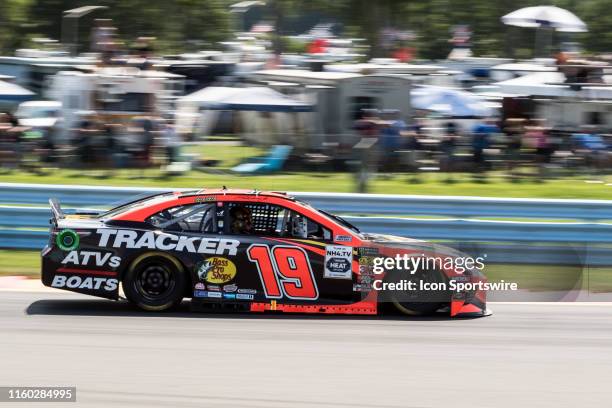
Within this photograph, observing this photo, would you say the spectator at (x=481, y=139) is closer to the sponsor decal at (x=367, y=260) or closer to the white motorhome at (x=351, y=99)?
the white motorhome at (x=351, y=99)

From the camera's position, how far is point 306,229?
9.09 meters

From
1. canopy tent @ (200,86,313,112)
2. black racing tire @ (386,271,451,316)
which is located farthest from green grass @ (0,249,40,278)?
canopy tent @ (200,86,313,112)

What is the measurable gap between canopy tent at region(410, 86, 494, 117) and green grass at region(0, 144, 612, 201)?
2948mm

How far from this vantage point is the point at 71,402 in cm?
617

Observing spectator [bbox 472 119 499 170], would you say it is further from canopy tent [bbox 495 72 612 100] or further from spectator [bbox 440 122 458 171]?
canopy tent [bbox 495 72 612 100]

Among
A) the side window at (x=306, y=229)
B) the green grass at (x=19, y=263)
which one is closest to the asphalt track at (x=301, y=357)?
the side window at (x=306, y=229)

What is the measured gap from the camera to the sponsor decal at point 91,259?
895 centimetres

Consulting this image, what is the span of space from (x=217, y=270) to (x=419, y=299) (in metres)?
1.94

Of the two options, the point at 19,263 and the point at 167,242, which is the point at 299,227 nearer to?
the point at 167,242

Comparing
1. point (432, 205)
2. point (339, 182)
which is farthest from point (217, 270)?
point (339, 182)

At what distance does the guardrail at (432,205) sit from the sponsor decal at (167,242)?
3.53 m

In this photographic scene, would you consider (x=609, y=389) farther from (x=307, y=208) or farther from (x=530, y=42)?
(x=530, y=42)

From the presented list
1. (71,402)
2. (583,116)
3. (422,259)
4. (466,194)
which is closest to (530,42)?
(583,116)

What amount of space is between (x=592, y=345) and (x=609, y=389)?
1489 mm
